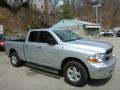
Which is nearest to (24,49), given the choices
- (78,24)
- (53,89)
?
(53,89)

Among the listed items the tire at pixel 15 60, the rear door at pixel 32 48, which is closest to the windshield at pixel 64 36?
the rear door at pixel 32 48

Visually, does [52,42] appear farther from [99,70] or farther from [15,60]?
[15,60]

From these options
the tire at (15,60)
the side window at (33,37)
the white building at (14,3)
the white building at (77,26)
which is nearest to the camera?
the side window at (33,37)

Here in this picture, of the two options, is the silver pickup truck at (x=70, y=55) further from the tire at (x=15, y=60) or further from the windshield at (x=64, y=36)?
the tire at (x=15, y=60)

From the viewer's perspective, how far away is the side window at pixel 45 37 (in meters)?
6.71

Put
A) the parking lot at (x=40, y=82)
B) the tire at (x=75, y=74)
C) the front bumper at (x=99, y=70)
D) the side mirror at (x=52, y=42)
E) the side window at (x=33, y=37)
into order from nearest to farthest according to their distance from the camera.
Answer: the front bumper at (x=99, y=70) < the tire at (x=75, y=74) < the parking lot at (x=40, y=82) < the side mirror at (x=52, y=42) < the side window at (x=33, y=37)

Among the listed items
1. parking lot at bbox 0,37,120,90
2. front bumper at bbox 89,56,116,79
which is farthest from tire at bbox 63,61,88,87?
front bumper at bbox 89,56,116,79

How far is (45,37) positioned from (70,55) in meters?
1.51

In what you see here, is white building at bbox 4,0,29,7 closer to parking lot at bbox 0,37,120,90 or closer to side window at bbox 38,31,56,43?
parking lot at bbox 0,37,120,90

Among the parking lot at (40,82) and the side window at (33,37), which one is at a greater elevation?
the side window at (33,37)

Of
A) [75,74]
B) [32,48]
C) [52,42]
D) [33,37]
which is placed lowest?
[75,74]

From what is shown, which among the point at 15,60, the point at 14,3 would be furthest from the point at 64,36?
the point at 14,3

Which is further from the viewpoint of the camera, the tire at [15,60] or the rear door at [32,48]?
the tire at [15,60]

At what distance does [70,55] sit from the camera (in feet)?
19.4
